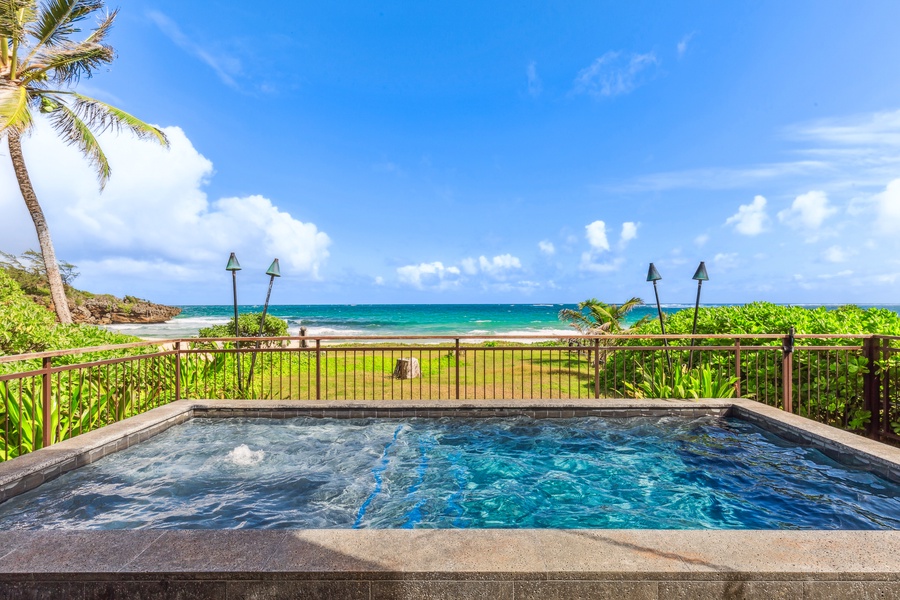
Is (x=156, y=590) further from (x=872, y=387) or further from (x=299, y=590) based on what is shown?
(x=872, y=387)

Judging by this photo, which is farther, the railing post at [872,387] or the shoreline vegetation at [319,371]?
the railing post at [872,387]

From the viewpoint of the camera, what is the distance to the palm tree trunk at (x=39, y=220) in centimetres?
1107

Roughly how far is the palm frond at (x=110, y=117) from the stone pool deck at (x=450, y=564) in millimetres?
12590

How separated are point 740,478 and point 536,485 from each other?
5.90 feet

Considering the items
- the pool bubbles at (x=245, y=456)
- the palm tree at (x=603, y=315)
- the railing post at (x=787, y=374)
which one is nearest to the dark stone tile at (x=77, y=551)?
the pool bubbles at (x=245, y=456)

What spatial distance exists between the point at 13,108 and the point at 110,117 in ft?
10.2

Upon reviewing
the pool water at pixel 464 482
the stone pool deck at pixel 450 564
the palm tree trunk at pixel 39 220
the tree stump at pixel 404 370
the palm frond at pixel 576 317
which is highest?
the palm tree trunk at pixel 39 220

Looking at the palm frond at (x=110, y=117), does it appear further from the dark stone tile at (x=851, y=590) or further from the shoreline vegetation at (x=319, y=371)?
the dark stone tile at (x=851, y=590)

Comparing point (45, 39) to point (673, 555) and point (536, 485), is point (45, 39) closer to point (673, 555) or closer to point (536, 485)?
point (536, 485)

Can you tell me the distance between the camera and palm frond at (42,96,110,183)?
12.2 metres

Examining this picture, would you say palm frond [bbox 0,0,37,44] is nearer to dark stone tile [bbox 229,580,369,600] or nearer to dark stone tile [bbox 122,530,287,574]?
dark stone tile [bbox 122,530,287,574]

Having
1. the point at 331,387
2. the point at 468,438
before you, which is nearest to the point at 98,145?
the point at 331,387

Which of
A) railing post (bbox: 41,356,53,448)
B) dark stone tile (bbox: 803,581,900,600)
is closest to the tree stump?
railing post (bbox: 41,356,53,448)

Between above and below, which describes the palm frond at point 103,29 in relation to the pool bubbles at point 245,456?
above
